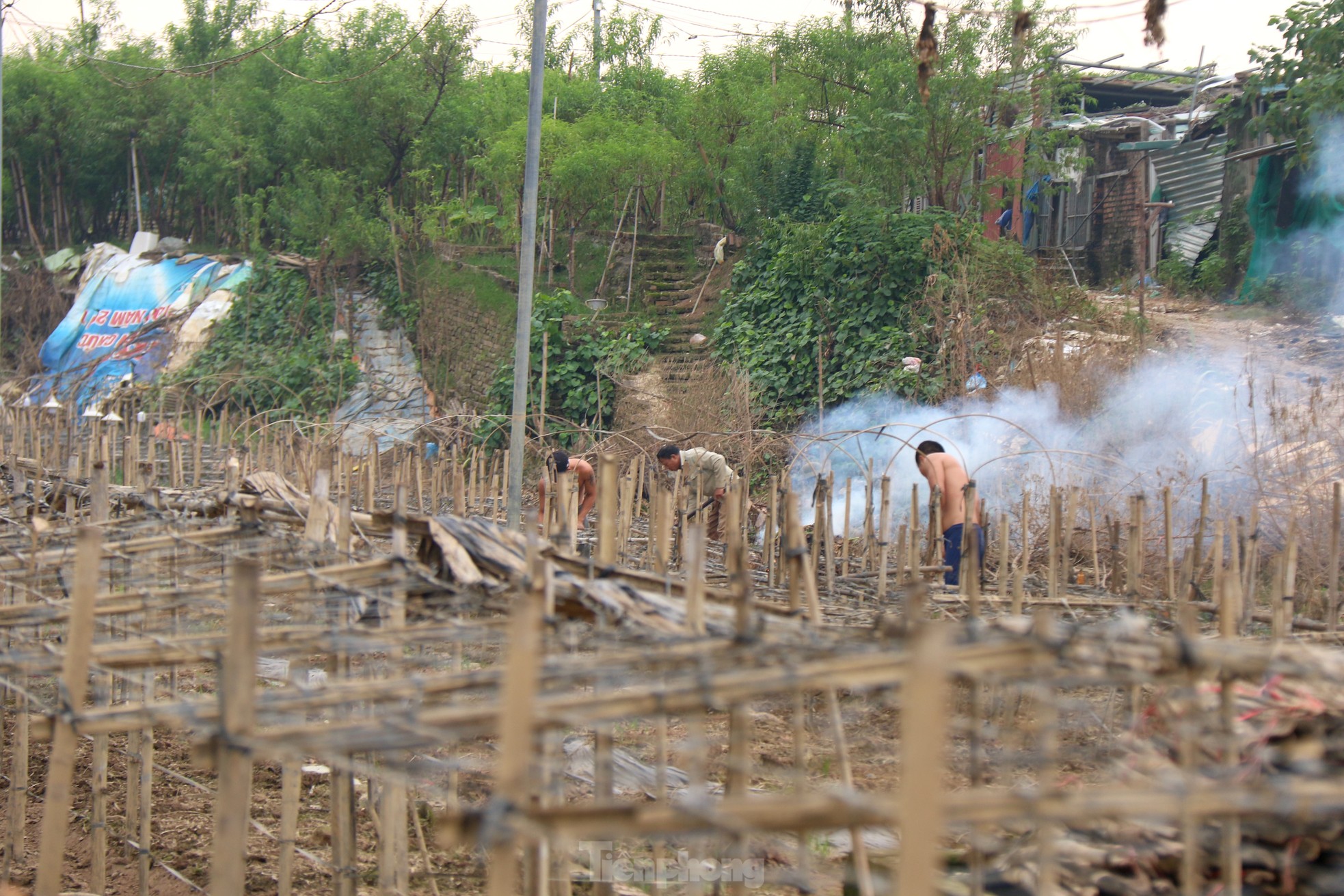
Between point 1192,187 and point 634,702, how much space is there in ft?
46.8

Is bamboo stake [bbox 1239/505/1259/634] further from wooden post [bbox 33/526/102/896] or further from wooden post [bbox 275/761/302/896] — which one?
wooden post [bbox 33/526/102/896]

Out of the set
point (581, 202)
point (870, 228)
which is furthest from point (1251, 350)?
point (581, 202)

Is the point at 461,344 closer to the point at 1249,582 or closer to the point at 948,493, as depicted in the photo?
the point at 948,493

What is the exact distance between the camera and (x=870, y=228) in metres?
13.0

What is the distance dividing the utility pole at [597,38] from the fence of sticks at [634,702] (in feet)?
55.6

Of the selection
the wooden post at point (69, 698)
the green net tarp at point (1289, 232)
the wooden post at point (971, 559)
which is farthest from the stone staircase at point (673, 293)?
the wooden post at point (69, 698)

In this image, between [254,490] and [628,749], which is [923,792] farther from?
[628,749]

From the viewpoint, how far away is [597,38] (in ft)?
79.5

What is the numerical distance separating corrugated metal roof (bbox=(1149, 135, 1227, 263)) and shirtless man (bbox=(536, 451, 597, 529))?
8.86 m

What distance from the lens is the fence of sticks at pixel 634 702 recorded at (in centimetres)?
247

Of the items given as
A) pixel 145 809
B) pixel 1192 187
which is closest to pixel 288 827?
pixel 145 809

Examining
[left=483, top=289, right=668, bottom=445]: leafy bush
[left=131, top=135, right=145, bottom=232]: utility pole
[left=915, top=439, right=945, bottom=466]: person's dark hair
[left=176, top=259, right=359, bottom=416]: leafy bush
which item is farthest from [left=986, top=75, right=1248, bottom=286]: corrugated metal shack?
[left=131, top=135, right=145, bottom=232]: utility pole

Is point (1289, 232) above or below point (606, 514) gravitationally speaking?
above

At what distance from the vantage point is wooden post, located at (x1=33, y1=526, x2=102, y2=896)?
3.35 m
